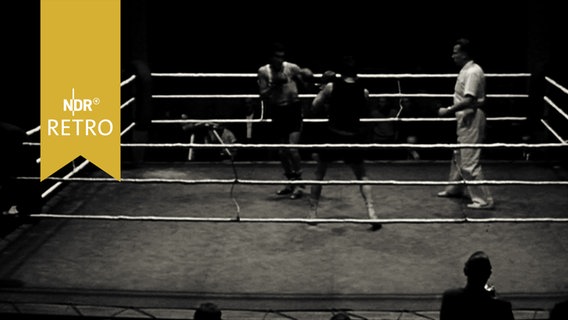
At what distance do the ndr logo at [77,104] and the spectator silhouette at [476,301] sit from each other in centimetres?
623

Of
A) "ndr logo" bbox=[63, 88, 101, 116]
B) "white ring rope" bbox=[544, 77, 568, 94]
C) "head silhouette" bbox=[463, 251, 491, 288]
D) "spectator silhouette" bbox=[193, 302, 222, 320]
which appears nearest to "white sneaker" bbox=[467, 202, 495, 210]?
"white ring rope" bbox=[544, 77, 568, 94]

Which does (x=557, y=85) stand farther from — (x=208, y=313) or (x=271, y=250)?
(x=208, y=313)

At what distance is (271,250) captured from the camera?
6.77 m

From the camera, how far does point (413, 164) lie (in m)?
9.19

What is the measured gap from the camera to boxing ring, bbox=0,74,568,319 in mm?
5914

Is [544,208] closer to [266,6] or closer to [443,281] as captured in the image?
[443,281]

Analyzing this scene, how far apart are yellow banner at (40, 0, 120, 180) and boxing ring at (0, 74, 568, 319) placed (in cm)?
98

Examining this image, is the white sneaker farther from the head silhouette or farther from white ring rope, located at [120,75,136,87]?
the head silhouette

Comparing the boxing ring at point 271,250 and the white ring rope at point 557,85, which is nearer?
the boxing ring at point 271,250

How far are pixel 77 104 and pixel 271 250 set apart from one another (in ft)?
14.6

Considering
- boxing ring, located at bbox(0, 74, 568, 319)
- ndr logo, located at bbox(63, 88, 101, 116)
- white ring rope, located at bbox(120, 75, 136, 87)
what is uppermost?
white ring rope, located at bbox(120, 75, 136, 87)

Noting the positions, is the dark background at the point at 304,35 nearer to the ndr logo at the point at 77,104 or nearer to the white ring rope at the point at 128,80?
the ndr logo at the point at 77,104

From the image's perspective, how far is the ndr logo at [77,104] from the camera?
33.6ft

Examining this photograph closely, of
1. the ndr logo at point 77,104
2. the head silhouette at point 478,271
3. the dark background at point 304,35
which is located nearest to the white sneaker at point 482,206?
the head silhouette at point 478,271
